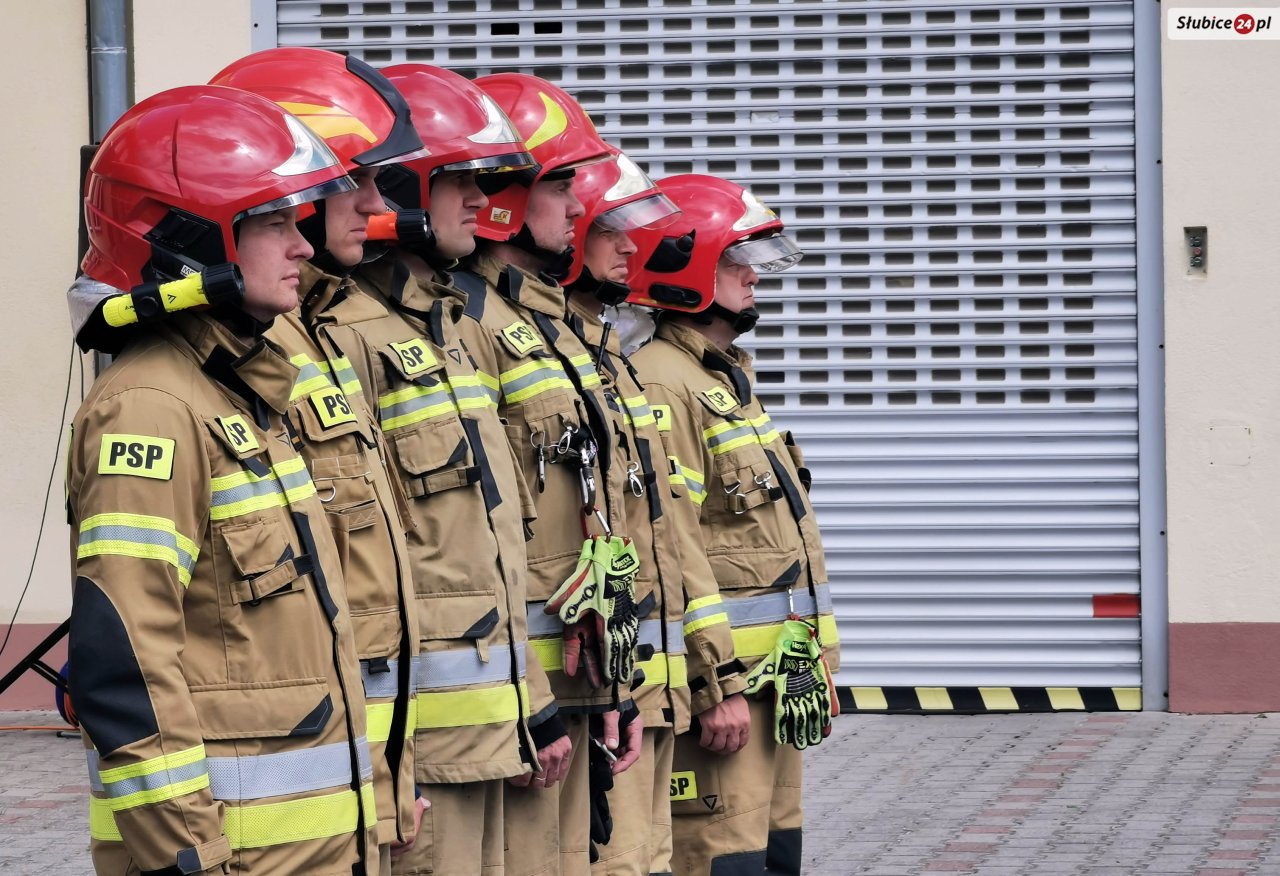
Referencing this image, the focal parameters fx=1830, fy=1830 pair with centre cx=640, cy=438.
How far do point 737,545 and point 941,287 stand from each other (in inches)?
175

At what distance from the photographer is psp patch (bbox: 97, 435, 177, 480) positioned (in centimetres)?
305

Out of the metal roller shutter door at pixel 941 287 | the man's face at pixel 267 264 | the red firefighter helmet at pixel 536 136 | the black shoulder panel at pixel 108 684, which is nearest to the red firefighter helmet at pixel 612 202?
the red firefighter helmet at pixel 536 136

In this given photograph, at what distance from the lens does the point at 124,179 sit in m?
3.33

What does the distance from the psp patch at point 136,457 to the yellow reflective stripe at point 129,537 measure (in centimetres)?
A: 7

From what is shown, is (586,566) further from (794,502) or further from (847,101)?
(847,101)

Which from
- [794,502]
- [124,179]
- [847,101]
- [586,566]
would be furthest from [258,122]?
[847,101]

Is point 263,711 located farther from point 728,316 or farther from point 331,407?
point 728,316

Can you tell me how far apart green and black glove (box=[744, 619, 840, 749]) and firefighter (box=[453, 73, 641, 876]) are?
85cm

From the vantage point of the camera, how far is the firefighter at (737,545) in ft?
19.0

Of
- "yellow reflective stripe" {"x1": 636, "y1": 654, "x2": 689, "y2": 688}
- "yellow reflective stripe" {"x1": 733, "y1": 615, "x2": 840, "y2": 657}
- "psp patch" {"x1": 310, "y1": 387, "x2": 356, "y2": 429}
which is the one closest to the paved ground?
"yellow reflective stripe" {"x1": 733, "y1": 615, "x2": 840, "y2": 657}

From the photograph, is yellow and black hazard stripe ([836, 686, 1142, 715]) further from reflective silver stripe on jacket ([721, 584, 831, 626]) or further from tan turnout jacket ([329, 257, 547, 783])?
tan turnout jacket ([329, 257, 547, 783])

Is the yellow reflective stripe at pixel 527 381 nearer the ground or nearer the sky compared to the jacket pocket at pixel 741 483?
nearer the sky

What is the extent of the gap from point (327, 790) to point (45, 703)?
7.24m

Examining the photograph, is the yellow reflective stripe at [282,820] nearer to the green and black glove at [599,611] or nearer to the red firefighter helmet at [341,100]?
the green and black glove at [599,611]
